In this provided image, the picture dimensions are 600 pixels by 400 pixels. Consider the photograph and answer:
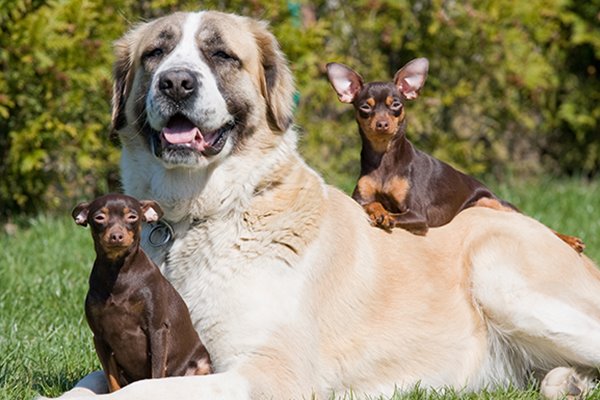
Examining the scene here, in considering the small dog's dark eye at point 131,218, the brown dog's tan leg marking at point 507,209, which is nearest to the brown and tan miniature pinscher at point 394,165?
the brown dog's tan leg marking at point 507,209


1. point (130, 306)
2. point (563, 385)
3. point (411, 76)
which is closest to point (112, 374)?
point (130, 306)

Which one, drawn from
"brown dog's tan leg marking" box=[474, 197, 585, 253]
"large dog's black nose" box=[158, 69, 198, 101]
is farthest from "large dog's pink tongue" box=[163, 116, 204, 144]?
"brown dog's tan leg marking" box=[474, 197, 585, 253]

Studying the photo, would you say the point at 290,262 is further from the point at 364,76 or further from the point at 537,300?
the point at 364,76

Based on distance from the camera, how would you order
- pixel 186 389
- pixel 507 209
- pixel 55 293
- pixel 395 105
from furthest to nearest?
pixel 55 293 → pixel 507 209 → pixel 395 105 → pixel 186 389

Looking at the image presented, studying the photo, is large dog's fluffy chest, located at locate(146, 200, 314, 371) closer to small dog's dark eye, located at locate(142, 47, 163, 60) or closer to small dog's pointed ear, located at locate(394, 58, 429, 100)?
small dog's dark eye, located at locate(142, 47, 163, 60)

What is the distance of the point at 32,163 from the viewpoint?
27.7 feet

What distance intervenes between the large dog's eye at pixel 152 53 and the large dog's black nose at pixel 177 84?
25cm

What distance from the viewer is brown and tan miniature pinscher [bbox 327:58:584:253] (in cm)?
499

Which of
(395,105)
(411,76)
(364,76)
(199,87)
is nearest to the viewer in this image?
(199,87)

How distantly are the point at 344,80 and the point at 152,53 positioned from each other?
38.7 inches

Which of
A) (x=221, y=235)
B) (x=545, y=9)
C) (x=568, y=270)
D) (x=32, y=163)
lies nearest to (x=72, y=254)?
(x=32, y=163)

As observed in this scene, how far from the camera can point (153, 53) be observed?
15.2 feet

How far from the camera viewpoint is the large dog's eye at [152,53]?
15.1 feet

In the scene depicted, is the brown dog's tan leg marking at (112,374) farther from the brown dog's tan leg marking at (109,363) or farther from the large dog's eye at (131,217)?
the large dog's eye at (131,217)
